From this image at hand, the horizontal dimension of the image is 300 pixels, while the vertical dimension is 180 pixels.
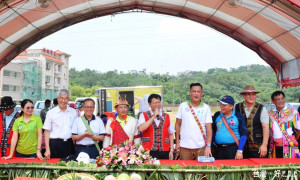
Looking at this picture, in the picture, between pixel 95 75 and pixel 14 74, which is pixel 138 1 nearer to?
pixel 14 74

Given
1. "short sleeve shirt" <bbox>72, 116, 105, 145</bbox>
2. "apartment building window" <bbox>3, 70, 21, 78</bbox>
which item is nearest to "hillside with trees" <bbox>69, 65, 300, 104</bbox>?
"apartment building window" <bbox>3, 70, 21, 78</bbox>

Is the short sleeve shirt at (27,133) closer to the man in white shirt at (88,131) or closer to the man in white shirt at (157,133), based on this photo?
the man in white shirt at (88,131)

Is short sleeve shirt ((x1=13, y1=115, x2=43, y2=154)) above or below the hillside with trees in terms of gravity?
below

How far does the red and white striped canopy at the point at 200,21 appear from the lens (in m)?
5.27

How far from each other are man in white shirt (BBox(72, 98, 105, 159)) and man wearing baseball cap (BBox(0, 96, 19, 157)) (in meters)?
1.11

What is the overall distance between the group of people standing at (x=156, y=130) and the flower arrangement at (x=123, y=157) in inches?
A: 34.5

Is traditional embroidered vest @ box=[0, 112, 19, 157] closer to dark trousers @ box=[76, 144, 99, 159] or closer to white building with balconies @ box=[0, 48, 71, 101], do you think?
dark trousers @ box=[76, 144, 99, 159]

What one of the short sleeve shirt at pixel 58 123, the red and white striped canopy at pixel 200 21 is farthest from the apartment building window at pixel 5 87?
the short sleeve shirt at pixel 58 123

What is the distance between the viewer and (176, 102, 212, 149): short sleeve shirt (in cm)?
350

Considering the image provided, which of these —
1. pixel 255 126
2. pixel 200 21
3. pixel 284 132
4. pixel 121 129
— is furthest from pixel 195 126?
pixel 200 21

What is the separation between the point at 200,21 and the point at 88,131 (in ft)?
14.2

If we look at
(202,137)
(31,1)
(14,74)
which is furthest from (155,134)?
(14,74)

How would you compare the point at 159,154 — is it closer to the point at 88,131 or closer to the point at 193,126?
the point at 193,126

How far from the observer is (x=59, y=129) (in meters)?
3.51
